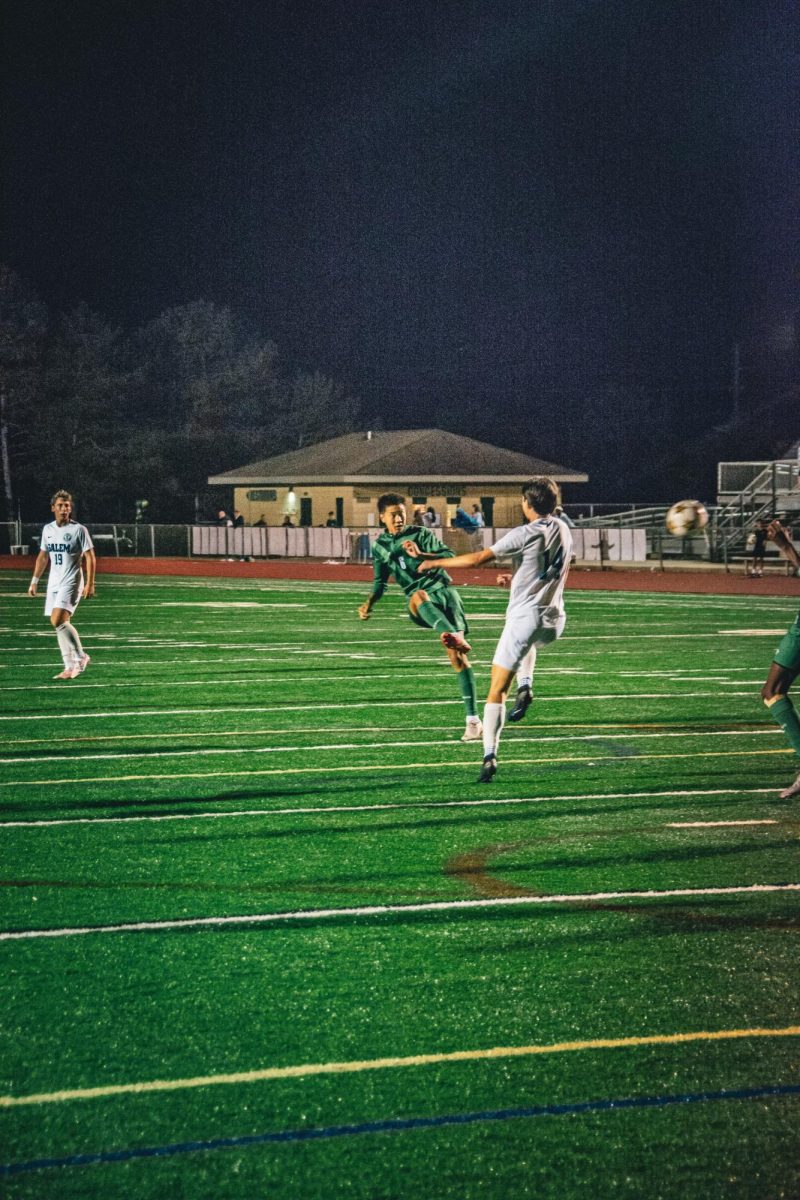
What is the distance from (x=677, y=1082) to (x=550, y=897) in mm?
2402

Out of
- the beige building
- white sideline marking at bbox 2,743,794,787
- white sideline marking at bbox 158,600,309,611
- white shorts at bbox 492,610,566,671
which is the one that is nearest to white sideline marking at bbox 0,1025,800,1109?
white shorts at bbox 492,610,566,671

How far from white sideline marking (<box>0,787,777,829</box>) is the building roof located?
5678cm

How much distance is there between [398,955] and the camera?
6566mm

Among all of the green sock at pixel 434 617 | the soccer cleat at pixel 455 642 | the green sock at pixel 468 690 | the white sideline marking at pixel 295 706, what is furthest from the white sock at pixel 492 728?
the white sideline marking at pixel 295 706

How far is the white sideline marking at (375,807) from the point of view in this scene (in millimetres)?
9438

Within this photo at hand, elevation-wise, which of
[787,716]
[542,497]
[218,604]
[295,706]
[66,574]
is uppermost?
[542,497]

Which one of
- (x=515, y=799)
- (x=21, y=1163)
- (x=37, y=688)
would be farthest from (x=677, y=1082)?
(x=37, y=688)

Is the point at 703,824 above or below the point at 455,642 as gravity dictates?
below

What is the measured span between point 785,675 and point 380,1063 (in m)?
5.31

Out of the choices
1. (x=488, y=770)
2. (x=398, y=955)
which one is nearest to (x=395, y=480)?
(x=488, y=770)

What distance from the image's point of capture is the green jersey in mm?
13625

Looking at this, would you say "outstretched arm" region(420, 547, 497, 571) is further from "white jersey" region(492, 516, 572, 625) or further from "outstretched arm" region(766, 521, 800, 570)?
"outstretched arm" region(766, 521, 800, 570)

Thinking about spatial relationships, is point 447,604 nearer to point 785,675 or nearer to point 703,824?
point 785,675

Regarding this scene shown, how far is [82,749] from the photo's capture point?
12.3 meters
